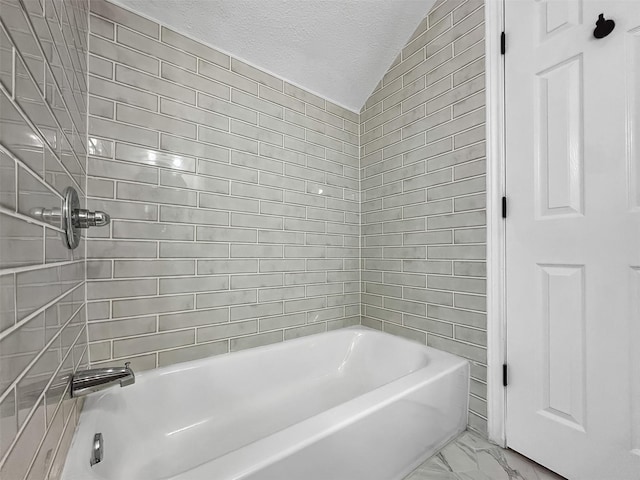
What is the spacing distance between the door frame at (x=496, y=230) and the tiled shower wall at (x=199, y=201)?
0.98 metres

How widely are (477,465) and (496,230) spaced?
3.41 ft

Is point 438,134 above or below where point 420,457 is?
above

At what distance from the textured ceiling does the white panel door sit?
2.23ft

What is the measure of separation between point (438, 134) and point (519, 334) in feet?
3.64

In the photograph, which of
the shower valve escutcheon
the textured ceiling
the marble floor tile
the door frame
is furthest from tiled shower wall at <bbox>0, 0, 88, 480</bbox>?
the door frame

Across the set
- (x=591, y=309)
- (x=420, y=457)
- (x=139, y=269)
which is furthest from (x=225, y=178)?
(x=591, y=309)

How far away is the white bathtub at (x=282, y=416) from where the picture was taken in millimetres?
899

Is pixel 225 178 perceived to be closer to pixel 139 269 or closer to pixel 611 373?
pixel 139 269

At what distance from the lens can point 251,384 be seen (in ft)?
5.29

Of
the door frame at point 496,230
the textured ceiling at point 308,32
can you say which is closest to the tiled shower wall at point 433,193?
the door frame at point 496,230

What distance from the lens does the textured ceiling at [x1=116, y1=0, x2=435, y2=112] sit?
59.7 inches

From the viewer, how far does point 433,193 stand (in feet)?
Result: 5.70

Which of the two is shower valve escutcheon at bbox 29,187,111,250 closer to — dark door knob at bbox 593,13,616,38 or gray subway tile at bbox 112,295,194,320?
gray subway tile at bbox 112,295,194,320

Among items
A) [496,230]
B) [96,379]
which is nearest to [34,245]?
[96,379]
